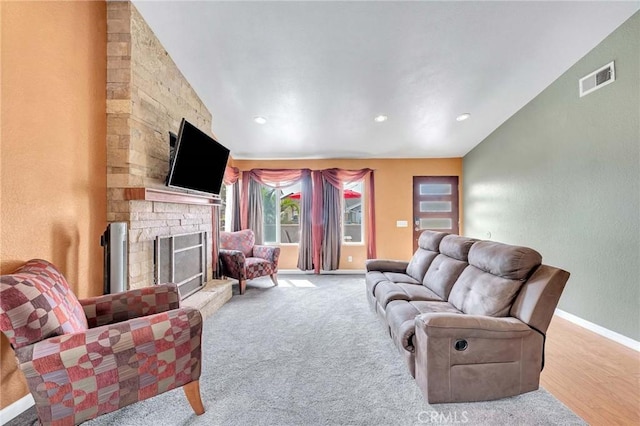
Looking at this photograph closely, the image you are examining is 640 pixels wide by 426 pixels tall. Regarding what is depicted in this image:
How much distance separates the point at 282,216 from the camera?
18.9 feet

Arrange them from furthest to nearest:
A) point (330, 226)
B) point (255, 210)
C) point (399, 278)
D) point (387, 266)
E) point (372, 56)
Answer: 1. point (255, 210)
2. point (330, 226)
3. point (387, 266)
4. point (399, 278)
5. point (372, 56)

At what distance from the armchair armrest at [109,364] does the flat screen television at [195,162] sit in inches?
62.1

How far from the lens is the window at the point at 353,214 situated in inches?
224

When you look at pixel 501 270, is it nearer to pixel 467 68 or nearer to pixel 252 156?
pixel 467 68

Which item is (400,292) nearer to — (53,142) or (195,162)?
(195,162)

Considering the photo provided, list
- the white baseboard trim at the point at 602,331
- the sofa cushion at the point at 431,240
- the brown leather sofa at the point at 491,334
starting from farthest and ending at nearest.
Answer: the sofa cushion at the point at 431,240 → the white baseboard trim at the point at 602,331 → the brown leather sofa at the point at 491,334

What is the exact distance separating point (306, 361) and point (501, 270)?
1.64 m

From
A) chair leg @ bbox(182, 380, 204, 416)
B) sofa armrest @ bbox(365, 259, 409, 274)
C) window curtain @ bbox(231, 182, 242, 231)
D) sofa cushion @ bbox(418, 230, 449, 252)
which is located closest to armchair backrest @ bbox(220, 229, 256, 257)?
window curtain @ bbox(231, 182, 242, 231)

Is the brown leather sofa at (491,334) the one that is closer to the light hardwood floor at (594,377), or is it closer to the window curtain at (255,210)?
the light hardwood floor at (594,377)

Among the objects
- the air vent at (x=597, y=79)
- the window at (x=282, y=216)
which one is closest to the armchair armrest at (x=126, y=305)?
the window at (x=282, y=216)

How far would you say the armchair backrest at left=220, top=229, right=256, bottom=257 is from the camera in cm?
465

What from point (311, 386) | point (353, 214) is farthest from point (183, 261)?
point (353, 214)

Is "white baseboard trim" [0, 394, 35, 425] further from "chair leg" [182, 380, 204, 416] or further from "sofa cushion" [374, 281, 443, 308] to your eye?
"sofa cushion" [374, 281, 443, 308]

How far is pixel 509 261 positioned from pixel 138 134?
3179 millimetres
